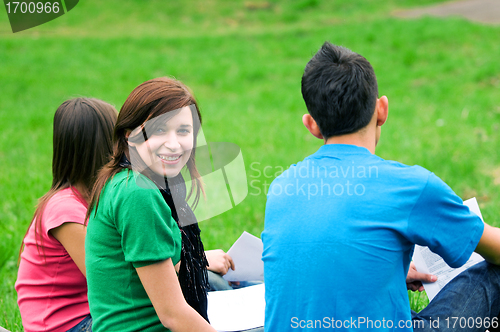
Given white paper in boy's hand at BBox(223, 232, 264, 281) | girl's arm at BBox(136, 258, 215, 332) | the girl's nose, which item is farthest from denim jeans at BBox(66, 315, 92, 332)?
the girl's nose

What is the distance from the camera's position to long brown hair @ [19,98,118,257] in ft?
7.04

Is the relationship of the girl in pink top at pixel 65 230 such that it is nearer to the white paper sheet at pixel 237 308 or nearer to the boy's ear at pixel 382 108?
the white paper sheet at pixel 237 308

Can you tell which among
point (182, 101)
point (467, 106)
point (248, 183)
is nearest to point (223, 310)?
point (182, 101)

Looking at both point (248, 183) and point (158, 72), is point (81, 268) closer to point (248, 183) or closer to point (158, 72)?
point (248, 183)

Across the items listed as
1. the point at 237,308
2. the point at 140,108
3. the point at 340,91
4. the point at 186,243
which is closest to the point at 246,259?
the point at 237,308

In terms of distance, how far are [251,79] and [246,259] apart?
7.56m

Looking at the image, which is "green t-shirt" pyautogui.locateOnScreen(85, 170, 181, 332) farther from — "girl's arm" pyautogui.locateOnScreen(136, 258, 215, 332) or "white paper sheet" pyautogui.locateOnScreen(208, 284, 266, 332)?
"white paper sheet" pyautogui.locateOnScreen(208, 284, 266, 332)

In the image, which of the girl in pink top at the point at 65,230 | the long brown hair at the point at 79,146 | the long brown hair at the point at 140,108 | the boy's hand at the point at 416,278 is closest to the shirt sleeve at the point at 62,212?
the girl in pink top at the point at 65,230

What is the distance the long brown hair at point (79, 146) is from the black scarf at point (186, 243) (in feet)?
1.51

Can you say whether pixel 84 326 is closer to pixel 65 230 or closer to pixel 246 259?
pixel 65 230

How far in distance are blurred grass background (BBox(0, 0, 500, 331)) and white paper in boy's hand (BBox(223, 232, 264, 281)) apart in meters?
0.90

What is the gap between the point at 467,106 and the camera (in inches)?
267

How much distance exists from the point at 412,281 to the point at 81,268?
4.31 feet

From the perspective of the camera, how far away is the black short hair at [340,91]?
1.54 meters
